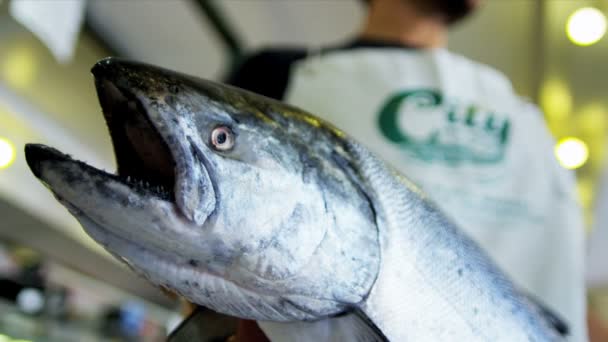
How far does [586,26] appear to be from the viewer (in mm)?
1424

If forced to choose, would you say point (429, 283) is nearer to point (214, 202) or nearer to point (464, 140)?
point (214, 202)

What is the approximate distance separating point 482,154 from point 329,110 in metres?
0.25

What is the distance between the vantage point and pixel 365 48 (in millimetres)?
1179

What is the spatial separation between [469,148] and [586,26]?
60 cm

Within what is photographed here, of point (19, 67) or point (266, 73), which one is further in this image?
point (19, 67)

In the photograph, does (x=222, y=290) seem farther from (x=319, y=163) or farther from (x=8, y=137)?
(x=8, y=137)

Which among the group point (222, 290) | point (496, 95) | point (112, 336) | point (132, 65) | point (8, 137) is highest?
point (496, 95)

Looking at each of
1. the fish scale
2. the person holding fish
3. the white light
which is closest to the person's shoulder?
the person holding fish

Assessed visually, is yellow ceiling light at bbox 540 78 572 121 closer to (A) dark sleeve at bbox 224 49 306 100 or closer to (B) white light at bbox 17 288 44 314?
(A) dark sleeve at bbox 224 49 306 100

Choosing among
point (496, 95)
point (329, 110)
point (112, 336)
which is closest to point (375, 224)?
point (329, 110)

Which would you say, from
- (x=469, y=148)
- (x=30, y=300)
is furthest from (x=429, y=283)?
(x=30, y=300)

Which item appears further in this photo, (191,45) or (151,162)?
(191,45)

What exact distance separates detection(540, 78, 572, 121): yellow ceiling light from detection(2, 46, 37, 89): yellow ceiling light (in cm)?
145

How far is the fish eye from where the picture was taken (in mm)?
454
